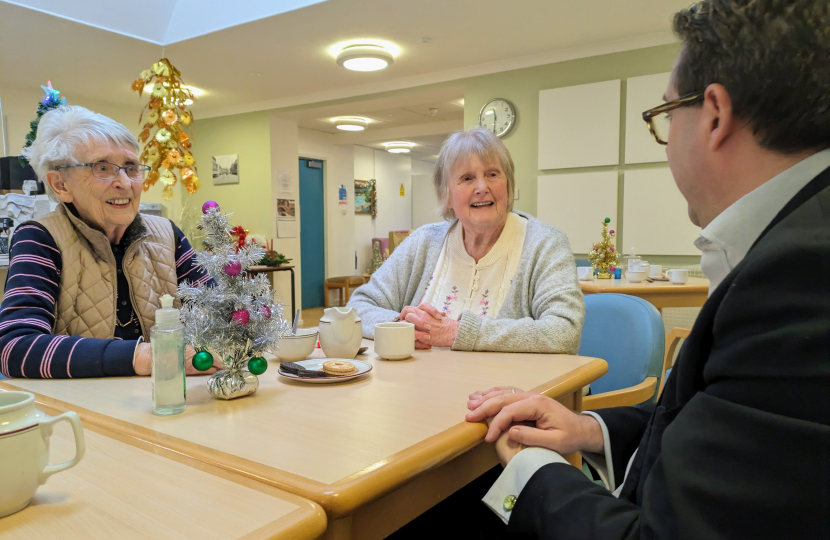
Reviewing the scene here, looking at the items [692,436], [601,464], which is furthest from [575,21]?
[692,436]

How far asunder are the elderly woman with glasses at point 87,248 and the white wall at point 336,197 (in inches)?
277

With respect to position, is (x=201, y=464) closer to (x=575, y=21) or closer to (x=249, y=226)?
(x=575, y=21)

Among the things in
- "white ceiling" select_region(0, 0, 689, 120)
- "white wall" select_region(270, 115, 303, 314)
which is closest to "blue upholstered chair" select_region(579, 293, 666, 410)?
"white ceiling" select_region(0, 0, 689, 120)

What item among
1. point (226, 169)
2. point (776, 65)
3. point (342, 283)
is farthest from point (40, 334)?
point (342, 283)

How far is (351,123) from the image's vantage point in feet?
26.0

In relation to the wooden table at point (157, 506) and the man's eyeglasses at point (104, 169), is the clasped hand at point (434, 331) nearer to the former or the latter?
the wooden table at point (157, 506)

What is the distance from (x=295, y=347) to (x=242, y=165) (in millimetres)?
6680

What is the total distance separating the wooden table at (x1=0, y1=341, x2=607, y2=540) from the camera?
0.67 m

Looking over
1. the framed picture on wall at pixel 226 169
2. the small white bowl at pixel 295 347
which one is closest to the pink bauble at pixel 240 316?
the small white bowl at pixel 295 347

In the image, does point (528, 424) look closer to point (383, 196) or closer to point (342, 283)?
point (342, 283)

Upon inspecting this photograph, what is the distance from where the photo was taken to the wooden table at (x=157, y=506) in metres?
0.52

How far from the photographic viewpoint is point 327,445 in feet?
2.47

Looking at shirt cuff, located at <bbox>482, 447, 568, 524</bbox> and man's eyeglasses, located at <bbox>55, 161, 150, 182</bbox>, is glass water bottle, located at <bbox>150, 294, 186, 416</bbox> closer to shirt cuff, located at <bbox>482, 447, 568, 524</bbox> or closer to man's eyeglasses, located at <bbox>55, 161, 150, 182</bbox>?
shirt cuff, located at <bbox>482, 447, 568, 524</bbox>

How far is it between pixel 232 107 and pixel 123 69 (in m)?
1.76
